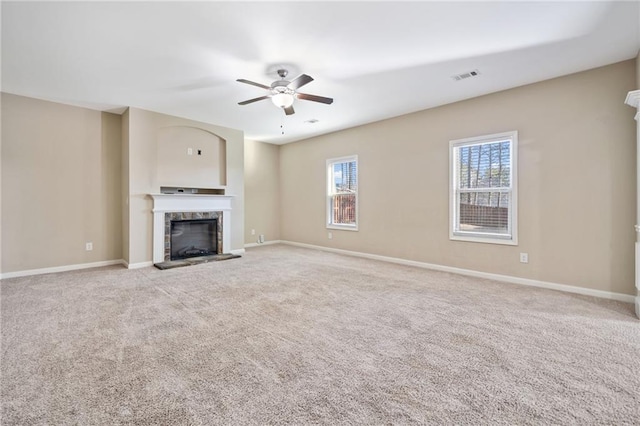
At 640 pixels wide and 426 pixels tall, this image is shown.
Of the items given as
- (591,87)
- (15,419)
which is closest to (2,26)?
(15,419)

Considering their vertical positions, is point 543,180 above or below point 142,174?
below

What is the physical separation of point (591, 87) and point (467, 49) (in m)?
1.76

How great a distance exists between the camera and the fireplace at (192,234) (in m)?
5.39

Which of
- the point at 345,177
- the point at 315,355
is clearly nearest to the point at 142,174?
the point at 345,177

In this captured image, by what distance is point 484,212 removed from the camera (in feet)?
14.5

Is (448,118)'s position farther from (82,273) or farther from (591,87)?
(82,273)

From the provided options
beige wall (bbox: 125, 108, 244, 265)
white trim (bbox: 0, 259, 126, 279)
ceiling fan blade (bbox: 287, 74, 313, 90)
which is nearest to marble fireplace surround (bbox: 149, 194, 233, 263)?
beige wall (bbox: 125, 108, 244, 265)

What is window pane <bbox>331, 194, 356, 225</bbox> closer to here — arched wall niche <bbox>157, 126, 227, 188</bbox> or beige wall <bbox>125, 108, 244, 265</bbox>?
arched wall niche <bbox>157, 126, 227, 188</bbox>

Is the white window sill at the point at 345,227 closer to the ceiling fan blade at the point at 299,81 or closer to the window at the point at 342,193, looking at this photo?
the window at the point at 342,193

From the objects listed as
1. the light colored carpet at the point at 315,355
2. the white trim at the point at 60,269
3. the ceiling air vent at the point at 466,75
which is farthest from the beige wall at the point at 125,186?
the ceiling air vent at the point at 466,75

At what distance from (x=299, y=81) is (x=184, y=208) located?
11.8 ft

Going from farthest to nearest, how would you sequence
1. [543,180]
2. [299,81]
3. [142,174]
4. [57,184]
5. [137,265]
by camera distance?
1. [142,174]
2. [137,265]
3. [57,184]
4. [543,180]
5. [299,81]

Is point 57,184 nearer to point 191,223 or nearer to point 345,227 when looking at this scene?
point 191,223

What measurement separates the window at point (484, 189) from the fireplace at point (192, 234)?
4.51 m
